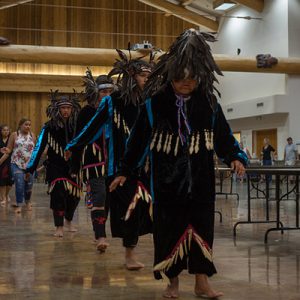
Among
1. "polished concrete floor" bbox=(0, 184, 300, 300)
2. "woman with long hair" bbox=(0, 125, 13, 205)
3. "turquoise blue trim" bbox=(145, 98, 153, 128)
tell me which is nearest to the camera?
"turquoise blue trim" bbox=(145, 98, 153, 128)

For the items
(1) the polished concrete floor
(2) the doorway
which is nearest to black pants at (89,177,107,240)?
(1) the polished concrete floor

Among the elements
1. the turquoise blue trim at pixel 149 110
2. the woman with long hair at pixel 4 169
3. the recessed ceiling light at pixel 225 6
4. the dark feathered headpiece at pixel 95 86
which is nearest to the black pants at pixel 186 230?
the turquoise blue trim at pixel 149 110

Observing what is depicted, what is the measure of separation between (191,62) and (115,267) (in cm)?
187

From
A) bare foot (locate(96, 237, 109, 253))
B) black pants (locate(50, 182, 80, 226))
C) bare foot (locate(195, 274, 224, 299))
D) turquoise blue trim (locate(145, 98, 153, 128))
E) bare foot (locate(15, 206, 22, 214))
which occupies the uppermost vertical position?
turquoise blue trim (locate(145, 98, 153, 128))

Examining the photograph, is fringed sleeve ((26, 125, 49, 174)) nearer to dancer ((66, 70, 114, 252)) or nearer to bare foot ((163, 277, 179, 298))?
dancer ((66, 70, 114, 252))

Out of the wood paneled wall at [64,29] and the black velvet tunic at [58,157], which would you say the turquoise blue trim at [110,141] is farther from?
the wood paneled wall at [64,29]

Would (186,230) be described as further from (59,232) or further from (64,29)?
(64,29)

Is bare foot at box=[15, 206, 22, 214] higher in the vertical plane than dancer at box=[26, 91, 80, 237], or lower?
lower

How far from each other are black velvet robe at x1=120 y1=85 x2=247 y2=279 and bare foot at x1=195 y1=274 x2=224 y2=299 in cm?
8

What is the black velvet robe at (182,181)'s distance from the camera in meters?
3.50

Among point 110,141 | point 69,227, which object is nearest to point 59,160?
point 69,227

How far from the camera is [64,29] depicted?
25922 millimetres

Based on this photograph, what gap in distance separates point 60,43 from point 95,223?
21.2 meters

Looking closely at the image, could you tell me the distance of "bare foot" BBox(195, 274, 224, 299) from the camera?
357 cm
